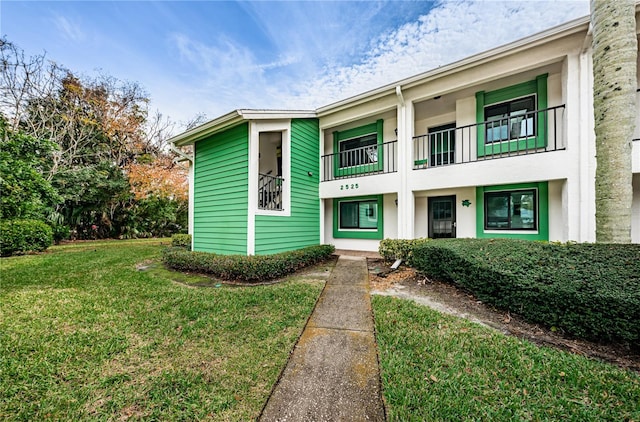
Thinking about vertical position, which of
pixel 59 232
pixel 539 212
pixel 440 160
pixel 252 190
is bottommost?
pixel 59 232

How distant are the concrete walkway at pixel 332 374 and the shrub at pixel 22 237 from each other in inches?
505

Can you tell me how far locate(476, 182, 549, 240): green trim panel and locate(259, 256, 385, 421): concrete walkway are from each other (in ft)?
19.1

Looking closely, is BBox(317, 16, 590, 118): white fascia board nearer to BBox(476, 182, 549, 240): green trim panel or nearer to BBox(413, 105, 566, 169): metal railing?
BBox(413, 105, 566, 169): metal railing

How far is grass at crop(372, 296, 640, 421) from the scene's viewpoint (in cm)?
202

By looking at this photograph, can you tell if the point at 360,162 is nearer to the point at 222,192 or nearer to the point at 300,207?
the point at 300,207

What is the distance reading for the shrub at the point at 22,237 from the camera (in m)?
9.30

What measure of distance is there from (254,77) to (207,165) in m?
9.54

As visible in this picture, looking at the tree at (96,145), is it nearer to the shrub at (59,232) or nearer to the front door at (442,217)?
the shrub at (59,232)

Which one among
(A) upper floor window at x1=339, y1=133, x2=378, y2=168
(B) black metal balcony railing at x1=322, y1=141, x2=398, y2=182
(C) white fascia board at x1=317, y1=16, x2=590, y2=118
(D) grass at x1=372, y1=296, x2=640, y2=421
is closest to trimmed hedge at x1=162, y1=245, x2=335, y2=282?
(D) grass at x1=372, y1=296, x2=640, y2=421

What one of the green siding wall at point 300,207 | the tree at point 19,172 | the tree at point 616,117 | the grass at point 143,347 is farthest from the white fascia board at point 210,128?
the tree at point 616,117

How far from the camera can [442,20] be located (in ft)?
27.7

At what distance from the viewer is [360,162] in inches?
408

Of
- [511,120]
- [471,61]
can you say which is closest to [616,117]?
[471,61]

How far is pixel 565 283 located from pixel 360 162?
7.90 meters
